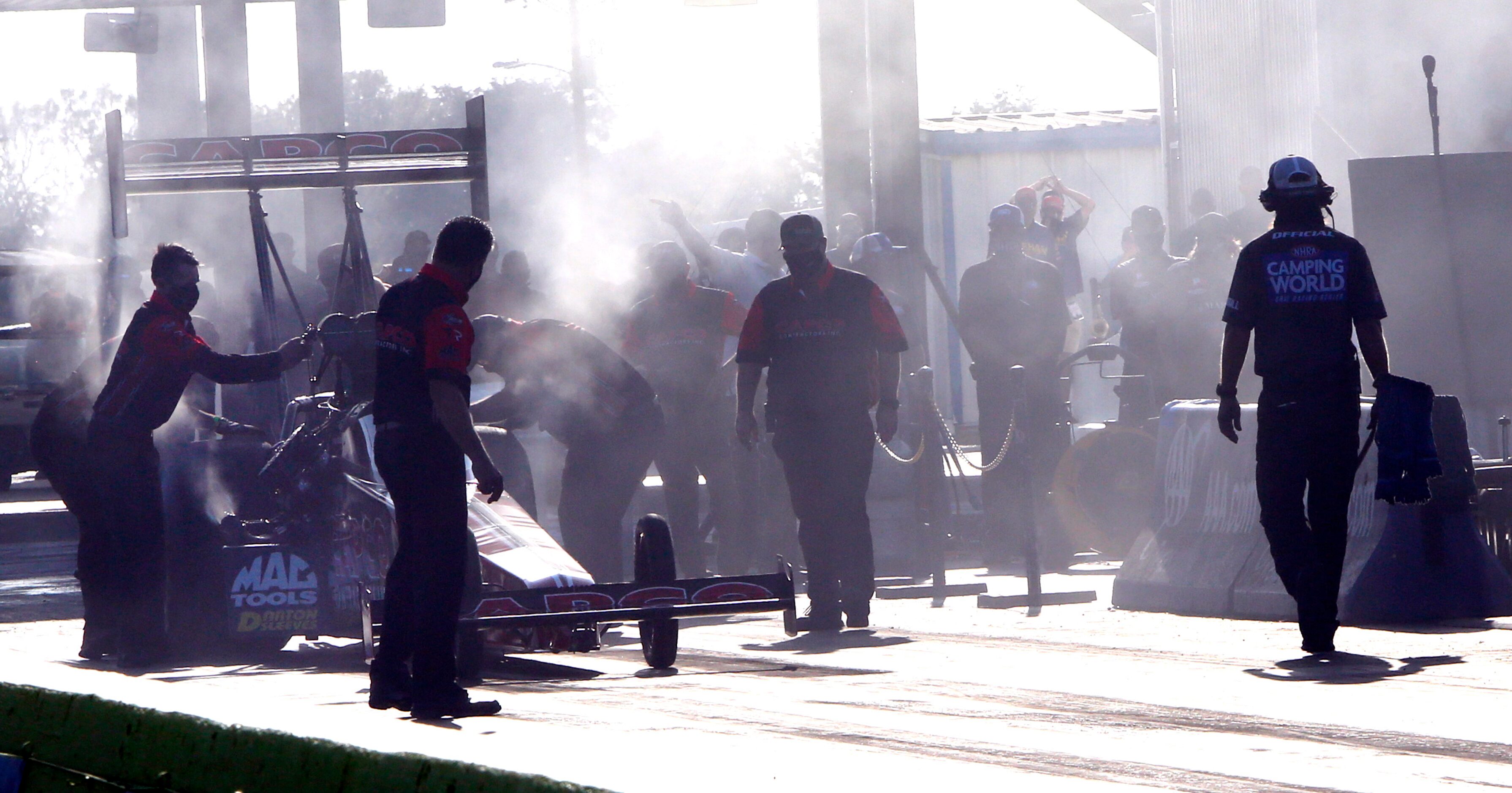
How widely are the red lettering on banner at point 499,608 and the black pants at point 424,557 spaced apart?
2.60 ft

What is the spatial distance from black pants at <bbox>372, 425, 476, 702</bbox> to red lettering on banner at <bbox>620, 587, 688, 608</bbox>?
1260 mm

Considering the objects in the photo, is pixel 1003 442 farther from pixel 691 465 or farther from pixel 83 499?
pixel 83 499

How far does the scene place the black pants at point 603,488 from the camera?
10500mm

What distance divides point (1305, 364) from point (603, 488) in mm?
3861

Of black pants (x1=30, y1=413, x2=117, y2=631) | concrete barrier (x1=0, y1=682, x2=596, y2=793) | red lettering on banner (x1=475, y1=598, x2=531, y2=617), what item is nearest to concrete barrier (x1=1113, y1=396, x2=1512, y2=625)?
red lettering on banner (x1=475, y1=598, x2=531, y2=617)

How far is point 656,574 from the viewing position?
28.0ft

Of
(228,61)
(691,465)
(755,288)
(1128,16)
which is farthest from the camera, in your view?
(1128,16)

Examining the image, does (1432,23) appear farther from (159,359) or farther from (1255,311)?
(159,359)

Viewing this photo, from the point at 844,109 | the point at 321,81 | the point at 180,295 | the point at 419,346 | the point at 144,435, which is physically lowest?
the point at 144,435

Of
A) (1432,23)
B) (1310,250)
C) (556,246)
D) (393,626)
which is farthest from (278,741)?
(1432,23)

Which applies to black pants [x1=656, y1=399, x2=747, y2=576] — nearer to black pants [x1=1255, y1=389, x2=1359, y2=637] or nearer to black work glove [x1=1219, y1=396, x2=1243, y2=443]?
black work glove [x1=1219, y1=396, x2=1243, y2=443]

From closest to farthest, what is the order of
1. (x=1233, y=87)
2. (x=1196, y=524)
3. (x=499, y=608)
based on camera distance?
1. (x=499, y=608)
2. (x=1196, y=524)
3. (x=1233, y=87)

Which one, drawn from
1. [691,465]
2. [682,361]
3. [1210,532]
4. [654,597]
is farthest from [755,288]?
[654,597]

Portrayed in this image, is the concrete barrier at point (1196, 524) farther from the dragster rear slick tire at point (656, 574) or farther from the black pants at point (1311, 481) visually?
the dragster rear slick tire at point (656, 574)
